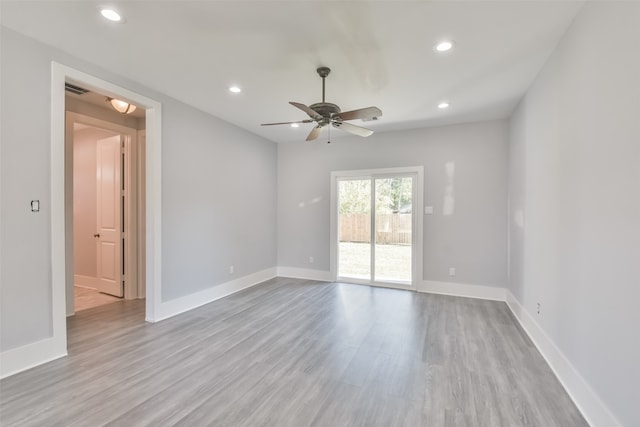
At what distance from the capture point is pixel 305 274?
586 centimetres

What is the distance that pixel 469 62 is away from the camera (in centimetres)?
277

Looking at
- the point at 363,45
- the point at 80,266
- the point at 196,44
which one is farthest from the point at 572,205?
the point at 80,266

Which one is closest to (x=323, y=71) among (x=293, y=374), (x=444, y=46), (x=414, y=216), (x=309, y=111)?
(x=309, y=111)

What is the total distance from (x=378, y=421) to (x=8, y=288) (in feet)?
10.2

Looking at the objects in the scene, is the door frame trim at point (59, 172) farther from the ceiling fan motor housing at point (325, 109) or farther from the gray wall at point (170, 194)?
the ceiling fan motor housing at point (325, 109)

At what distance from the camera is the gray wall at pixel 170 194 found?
2338mm

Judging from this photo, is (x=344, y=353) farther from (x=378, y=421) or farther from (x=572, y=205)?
(x=572, y=205)

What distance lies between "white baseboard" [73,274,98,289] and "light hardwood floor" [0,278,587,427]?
1.29 metres

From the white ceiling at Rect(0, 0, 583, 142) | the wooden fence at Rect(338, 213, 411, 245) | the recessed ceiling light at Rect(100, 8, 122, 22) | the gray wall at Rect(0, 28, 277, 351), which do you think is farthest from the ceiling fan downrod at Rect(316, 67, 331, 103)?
the wooden fence at Rect(338, 213, 411, 245)

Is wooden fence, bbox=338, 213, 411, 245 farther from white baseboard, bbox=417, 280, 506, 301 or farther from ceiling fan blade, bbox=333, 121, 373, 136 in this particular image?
ceiling fan blade, bbox=333, 121, 373, 136

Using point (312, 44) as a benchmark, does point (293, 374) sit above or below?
below

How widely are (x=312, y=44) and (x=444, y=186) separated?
3374 mm

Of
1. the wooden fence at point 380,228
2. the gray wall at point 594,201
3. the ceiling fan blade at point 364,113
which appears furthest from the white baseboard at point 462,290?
the ceiling fan blade at point 364,113

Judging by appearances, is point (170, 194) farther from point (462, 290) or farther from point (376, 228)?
point (462, 290)
